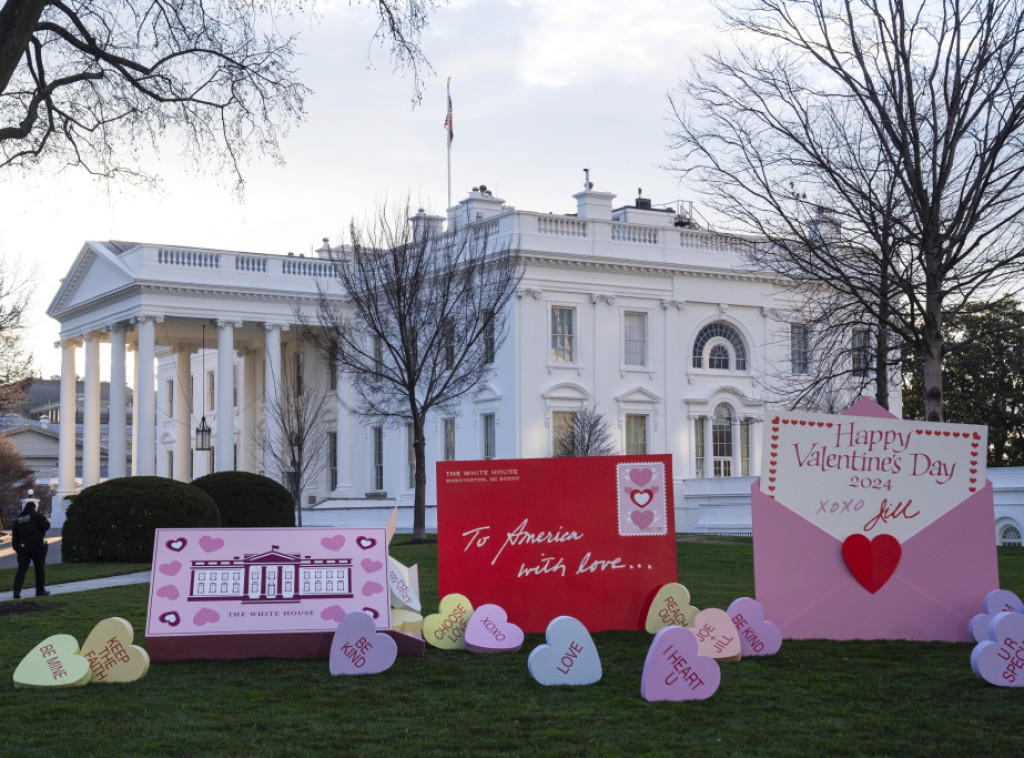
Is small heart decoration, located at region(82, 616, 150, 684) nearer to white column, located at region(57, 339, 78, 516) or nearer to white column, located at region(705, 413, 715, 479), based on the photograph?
white column, located at region(705, 413, 715, 479)

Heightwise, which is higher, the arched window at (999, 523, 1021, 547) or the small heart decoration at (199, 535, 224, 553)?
the small heart decoration at (199, 535, 224, 553)

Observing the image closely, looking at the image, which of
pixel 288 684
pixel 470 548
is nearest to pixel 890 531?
Answer: pixel 470 548

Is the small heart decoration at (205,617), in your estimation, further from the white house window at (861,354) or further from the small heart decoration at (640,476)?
the white house window at (861,354)

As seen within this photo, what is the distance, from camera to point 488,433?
4441 cm

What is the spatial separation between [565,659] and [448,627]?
218cm

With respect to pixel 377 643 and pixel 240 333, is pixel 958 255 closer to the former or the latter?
pixel 377 643

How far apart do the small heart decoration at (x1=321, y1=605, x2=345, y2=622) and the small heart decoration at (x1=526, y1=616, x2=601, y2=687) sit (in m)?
1.85

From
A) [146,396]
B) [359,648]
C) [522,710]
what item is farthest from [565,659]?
[146,396]

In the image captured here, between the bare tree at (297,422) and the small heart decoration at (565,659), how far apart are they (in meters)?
31.0

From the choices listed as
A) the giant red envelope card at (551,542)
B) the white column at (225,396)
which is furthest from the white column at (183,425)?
the giant red envelope card at (551,542)

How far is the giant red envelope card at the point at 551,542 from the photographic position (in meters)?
12.2

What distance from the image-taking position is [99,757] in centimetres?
729

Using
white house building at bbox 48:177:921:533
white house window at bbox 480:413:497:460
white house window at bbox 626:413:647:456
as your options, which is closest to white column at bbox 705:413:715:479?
white house building at bbox 48:177:921:533

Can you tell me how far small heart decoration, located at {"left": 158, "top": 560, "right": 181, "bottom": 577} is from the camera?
1073 centimetres
